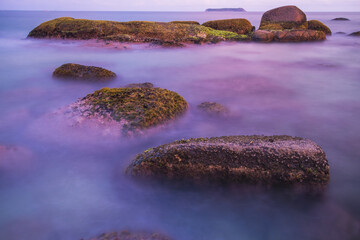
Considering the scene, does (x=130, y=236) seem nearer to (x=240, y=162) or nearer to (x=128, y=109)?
(x=240, y=162)

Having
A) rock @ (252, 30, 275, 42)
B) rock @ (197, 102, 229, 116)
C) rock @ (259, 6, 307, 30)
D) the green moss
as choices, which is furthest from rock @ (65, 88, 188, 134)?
rock @ (259, 6, 307, 30)

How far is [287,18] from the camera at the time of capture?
22531 millimetres

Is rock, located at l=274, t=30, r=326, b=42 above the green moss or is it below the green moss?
above

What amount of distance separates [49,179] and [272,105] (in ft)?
17.1

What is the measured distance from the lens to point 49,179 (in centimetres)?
364

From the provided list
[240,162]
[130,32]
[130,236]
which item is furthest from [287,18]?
[130,236]

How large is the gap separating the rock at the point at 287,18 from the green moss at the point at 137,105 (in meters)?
19.6

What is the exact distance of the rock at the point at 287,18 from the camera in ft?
73.0

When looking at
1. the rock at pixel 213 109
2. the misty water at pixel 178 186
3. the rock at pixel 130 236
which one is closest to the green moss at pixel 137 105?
the misty water at pixel 178 186

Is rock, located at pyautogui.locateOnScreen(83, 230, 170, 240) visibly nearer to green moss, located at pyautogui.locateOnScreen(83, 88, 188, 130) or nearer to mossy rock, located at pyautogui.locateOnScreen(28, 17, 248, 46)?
green moss, located at pyautogui.locateOnScreen(83, 88, 188, 130)

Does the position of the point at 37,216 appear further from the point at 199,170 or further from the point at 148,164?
the point at 199,170

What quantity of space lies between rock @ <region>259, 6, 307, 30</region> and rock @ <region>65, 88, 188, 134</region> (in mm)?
19661

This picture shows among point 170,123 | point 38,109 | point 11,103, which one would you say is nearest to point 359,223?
point 170,123

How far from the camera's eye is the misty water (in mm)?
2846
